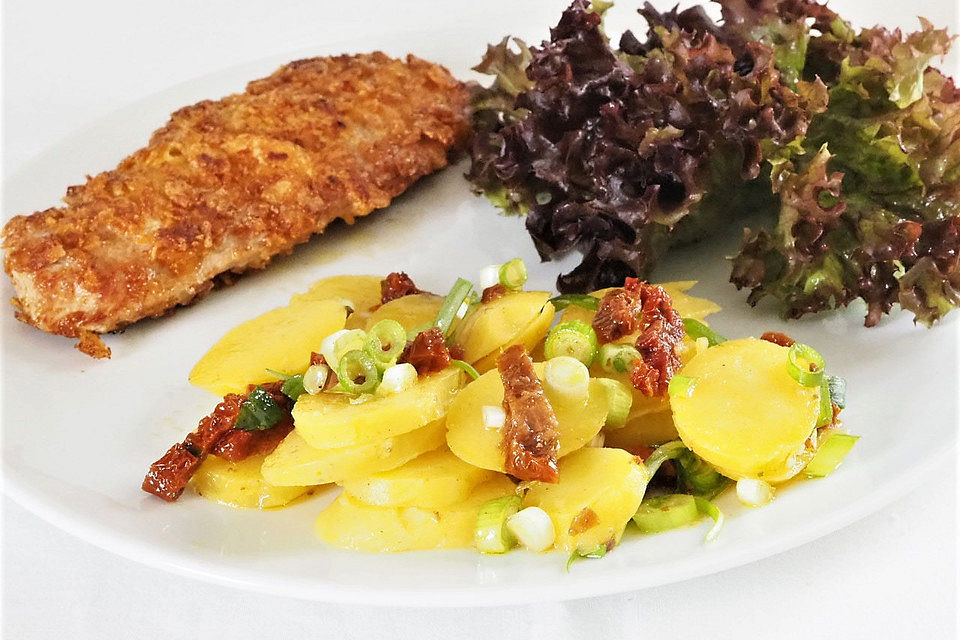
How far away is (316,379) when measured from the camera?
3.42 metres

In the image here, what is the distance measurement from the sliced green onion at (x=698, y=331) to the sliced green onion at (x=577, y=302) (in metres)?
0.33

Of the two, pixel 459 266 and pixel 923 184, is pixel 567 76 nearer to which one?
pixel 459 266

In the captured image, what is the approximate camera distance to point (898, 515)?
3682 mm

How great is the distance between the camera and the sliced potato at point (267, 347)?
3.97m

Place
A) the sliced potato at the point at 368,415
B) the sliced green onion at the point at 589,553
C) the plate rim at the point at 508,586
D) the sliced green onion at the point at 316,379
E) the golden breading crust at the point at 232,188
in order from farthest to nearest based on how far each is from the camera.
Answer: the golden breading crust at the point at 232,188 < the sliced green onion at the point at 316,379 < the sliced potato at the point at 368,415 < the sliced green onion at the point at 589,553 < the plate rim at the point at 508,586

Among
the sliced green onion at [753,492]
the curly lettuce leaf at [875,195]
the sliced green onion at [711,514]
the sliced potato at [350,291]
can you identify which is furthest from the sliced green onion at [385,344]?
the curly lettuce leaf at [875,195]

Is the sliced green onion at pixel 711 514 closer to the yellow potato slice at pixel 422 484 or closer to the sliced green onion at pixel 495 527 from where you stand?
the sliced green onion at pixel 495 527

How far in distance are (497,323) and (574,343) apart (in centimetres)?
32

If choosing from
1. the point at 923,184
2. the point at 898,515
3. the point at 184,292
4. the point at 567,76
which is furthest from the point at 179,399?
the point at 923,184

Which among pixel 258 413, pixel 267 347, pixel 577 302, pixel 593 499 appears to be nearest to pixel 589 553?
pixel 593 499

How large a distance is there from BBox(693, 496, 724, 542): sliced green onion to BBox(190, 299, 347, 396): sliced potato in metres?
1.55

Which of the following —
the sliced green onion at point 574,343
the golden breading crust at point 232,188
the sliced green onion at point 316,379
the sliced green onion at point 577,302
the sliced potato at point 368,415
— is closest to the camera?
the sliced potato at point 368,415

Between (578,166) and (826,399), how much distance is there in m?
1.57

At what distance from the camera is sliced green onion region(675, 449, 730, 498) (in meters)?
3.32
